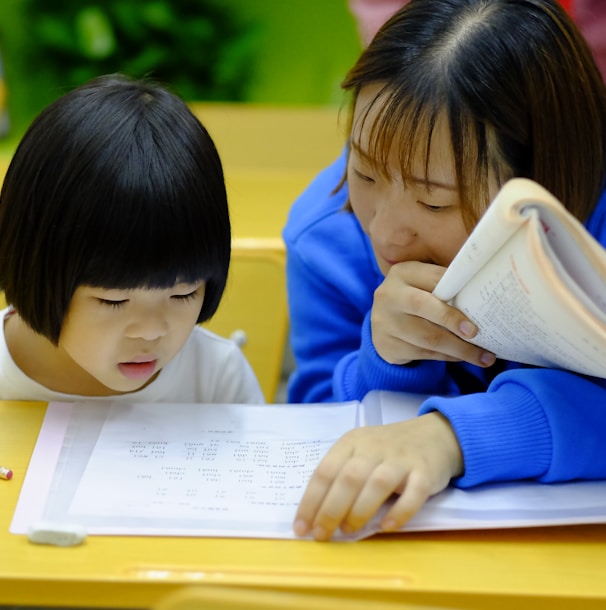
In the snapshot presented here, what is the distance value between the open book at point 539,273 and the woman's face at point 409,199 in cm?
11

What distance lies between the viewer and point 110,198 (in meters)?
0.82

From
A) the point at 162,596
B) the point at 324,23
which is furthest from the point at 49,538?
the point at 324,23

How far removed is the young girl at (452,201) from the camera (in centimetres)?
75

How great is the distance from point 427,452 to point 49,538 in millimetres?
297

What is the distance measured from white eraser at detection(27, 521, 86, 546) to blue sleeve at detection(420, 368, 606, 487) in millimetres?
303

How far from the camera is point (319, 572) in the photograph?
0.65 metres

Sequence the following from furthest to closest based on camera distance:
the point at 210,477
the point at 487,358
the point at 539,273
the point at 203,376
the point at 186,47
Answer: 1. the point at 186,47
2. the point at 203,376
3. the point at 487,358
4. the point at 210,477
5. the point at 539,273

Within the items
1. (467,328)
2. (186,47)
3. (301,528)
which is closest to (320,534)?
(301,528)

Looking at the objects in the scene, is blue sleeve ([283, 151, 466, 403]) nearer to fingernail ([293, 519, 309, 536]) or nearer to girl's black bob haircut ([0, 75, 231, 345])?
girl's black bob haircut ([0, 75, 231, 345])

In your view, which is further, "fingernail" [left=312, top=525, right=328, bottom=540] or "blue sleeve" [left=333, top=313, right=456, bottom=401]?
"blue sleeve" [left=333, top=313, right=456, bottom=401]

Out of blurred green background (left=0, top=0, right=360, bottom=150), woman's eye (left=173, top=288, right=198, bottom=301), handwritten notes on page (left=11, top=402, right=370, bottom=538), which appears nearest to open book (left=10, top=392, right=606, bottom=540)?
handwritten notes on page (left=11, top=402, right=370, bottom=538)

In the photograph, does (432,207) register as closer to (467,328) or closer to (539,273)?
(467,328)

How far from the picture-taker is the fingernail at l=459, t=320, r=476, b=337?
805mm

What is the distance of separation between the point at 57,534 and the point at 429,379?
409 mm
